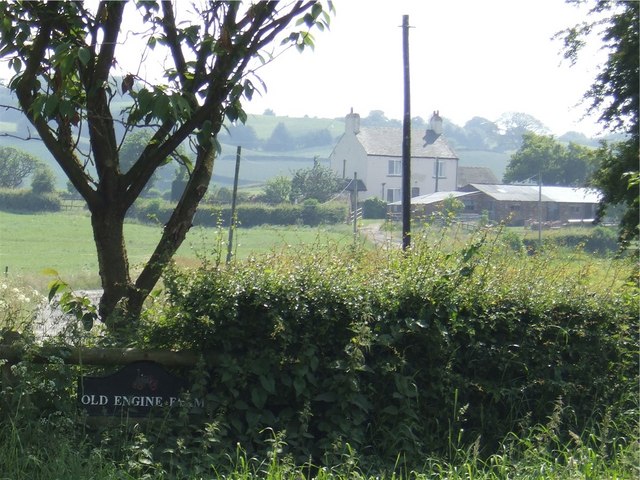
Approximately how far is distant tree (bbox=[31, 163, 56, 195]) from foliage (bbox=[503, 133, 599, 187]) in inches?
1316

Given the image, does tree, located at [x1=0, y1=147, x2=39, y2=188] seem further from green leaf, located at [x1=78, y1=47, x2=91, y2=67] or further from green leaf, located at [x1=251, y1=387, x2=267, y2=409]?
green leaf, located at [x1=251, y1=387, x2=267, y2=409]

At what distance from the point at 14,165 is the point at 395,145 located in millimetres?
29358

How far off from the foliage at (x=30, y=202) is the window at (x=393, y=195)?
17.3 m

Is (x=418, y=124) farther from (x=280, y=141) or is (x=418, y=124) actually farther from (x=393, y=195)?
(x=393, y=195)

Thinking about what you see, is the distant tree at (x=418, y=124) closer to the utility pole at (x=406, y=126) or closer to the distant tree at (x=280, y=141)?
the distant tree at (x=280, y=141)

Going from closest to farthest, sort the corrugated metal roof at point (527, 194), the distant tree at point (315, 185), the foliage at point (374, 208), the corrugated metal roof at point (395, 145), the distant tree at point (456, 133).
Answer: the foliage at point (374, 208), the distant tree at point (315, 185), the corrugated metal roof at point (527, 194), the corrugated metal roof at point (395, 145), the distant tree at point (456, 133)

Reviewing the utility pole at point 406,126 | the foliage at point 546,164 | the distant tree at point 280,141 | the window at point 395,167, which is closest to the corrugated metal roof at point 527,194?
the window at point 395,167

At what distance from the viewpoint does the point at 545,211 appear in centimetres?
4394

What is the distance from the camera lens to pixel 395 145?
48406 millimetres

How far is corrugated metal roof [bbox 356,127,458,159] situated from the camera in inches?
Result: 1829

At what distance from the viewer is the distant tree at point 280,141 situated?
79.9m

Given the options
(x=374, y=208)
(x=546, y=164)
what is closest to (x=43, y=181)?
(x=374, y=208)

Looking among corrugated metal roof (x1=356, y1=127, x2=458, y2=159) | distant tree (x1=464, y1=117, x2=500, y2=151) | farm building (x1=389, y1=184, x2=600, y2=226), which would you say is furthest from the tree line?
distant tree (x1=464, y1=117, x2=500, y2=151)

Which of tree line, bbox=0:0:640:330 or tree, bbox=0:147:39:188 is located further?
tree, bbox=0:147:39:188
